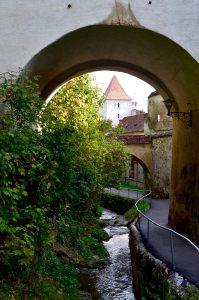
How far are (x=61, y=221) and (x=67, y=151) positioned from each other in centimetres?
210

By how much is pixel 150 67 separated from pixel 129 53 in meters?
0.77

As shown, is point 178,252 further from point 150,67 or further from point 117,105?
point 117,105

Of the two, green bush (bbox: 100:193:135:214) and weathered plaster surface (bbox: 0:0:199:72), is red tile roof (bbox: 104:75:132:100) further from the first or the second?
weathered plaster surface (bbox: 0:0:199:72)

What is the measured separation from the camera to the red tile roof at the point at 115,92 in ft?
252

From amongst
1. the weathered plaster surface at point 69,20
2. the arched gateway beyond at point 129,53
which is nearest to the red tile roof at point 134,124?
the arched gateway beyond at point 129,53

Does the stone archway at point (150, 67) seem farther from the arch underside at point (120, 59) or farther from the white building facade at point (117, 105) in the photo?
the white building facade at point (117, 105)

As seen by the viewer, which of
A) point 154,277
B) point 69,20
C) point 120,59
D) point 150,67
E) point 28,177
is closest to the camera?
point 28,177

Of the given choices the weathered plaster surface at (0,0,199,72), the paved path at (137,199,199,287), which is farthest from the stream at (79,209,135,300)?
the weathered plaster surface at (0,0,199,72)

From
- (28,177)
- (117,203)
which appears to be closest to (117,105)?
(117,203)

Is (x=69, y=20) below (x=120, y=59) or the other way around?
the other way around

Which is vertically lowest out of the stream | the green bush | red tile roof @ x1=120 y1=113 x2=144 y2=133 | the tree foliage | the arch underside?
the stream

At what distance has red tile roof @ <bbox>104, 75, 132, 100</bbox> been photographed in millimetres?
76688

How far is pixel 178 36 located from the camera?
8.30 meters

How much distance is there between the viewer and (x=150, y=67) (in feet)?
34.7
